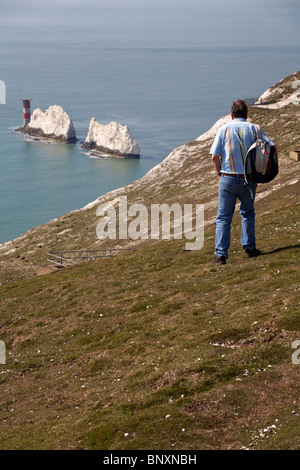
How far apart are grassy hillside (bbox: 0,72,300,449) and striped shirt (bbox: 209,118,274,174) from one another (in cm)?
331

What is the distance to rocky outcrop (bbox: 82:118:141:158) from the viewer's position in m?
174

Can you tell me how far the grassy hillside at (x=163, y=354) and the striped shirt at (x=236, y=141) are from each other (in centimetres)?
331

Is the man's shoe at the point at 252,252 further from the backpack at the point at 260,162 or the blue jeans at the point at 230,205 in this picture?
the backpack at the point at 260,162

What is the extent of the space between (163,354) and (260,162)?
5.69 m

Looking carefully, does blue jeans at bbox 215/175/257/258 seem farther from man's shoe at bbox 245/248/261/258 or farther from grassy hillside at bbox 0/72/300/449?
grassy hillside at bbox 0/72/300/449

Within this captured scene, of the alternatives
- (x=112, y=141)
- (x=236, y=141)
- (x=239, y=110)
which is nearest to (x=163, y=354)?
(x=236, y=141)

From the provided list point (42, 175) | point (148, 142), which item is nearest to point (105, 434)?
point (42, 175)

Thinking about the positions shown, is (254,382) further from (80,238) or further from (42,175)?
(42,175)

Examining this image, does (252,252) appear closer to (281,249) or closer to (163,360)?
(281,249)

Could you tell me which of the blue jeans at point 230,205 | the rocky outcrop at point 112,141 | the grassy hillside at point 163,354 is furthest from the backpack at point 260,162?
the rocky outcrop at point 112,141


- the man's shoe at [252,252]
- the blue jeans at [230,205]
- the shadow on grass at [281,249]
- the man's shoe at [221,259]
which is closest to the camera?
the blue jeans at [230,205]

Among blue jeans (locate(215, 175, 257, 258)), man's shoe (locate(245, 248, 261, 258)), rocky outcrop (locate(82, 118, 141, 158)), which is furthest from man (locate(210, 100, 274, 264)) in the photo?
rocky outcrop (locate(82, 118, 141, 158))

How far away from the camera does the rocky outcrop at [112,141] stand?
571 feet

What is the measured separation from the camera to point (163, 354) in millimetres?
13680
